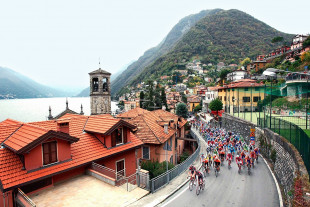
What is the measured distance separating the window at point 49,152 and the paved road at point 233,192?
20.9 feet

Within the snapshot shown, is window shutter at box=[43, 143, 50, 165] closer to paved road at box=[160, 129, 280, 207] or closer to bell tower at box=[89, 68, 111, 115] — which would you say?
paved road at box=[160, 129, 280, 207]

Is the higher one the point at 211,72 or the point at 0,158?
the point at 211,72

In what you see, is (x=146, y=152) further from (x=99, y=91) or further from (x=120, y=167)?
(x=99, y=91)

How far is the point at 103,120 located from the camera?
14.0 metres

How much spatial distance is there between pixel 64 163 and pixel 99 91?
19.1 meters

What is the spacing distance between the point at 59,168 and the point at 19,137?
8.89ft

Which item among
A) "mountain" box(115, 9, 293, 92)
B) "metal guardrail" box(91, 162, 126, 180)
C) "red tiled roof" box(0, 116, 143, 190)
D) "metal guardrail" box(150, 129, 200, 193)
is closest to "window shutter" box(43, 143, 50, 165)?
"red tiled roof" box(0, 116, 143, 190)

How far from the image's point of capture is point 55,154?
9.84 meters

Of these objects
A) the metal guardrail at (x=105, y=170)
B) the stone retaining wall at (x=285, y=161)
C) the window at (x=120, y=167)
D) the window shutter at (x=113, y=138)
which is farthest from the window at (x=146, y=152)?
the stone retaining wall at (x=285, y=161)

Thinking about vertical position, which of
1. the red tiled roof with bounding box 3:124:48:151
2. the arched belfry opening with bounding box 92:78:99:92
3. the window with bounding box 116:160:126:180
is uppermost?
the arched belfry opening with bounding box 92:78:99:92

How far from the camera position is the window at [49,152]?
9445 millimetres

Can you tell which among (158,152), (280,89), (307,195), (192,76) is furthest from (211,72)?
(307,195)

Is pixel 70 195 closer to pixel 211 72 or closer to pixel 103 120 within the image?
pixel 103 120

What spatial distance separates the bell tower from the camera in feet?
91.1
